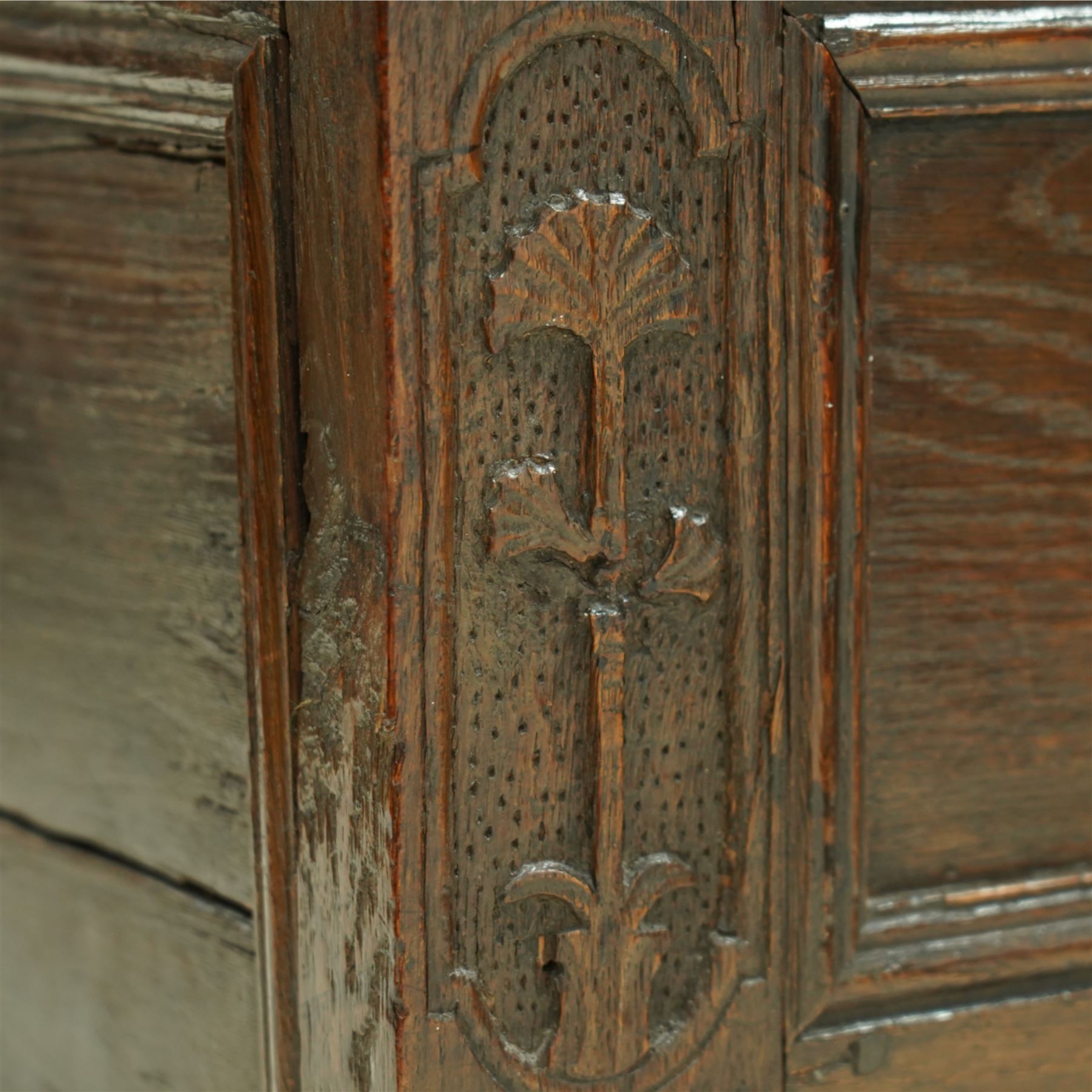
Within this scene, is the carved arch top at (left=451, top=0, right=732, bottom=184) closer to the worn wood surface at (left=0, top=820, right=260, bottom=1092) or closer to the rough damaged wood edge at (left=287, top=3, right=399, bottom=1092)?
the rough damaged wood edge at (left=287, top=3, right=399, bottom=1092)

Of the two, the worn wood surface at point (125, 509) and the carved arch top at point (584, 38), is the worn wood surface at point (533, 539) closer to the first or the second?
the carved arch top at point (584, 38)

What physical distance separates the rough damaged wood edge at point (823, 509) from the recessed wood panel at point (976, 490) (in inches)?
0.6

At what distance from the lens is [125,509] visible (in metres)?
1.06

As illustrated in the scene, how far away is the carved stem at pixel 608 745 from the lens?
867 millimetres

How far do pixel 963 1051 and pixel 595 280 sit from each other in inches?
21.5

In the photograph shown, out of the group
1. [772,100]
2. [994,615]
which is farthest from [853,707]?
[772,100]

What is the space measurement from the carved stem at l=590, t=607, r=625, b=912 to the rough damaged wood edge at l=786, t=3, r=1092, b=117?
12.9 inches

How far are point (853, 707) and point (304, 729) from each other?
32cm

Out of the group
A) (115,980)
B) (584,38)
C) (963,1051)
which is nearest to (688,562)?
(584,38)

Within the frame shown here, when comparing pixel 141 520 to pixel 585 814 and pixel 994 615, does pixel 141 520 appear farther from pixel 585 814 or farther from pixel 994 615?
pixel 994 615

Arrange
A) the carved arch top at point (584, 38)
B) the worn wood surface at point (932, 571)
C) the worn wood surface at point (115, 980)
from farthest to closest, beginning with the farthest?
the worn wood surface at point (115, 980), the worn wood surface at point (932, 571), the carved arch top at point (584, 38)

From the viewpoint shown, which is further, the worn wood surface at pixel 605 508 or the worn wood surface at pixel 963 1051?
the worn wood surface at pixel 963 1051

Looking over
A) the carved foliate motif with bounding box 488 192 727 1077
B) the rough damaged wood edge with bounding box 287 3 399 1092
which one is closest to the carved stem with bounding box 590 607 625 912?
the carved foliate motif with bounding box 488 192 727 1077

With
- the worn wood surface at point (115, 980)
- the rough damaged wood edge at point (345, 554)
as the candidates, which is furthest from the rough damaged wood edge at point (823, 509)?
the worn wood surface at point (115, 980)
